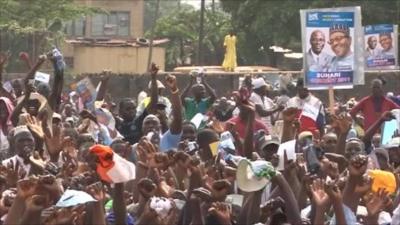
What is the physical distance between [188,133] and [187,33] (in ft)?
123

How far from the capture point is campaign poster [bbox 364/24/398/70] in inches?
886

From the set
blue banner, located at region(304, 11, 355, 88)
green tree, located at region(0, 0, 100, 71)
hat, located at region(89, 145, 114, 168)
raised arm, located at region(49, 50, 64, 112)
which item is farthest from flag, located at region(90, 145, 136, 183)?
green tree, located at region(0, 0, 100, 71)

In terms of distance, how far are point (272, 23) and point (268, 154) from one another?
25.2 metres

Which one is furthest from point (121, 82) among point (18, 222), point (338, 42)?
point (18, 222)

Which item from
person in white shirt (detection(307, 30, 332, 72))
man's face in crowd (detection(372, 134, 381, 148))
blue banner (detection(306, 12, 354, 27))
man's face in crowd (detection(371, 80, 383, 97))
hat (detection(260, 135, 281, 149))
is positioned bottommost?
man's face in crowd (detection(372, 134, 381, 148))

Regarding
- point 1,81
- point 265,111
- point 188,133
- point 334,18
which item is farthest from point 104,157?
point 334,18

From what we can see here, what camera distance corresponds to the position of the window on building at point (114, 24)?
5097 centimetres

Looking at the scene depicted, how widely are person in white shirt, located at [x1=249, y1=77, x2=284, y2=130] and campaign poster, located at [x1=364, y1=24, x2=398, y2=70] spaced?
29.6 feet

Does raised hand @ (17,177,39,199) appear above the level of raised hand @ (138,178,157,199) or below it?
above

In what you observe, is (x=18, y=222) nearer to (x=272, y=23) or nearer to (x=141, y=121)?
(x=141, y=121)

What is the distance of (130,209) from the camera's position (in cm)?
648

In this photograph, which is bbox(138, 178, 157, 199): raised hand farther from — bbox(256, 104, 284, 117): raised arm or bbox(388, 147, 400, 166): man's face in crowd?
bbox(256, 104, 284, 117): raised arm

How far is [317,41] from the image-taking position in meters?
12.8

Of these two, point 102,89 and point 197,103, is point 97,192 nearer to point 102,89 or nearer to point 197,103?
point 102,89
